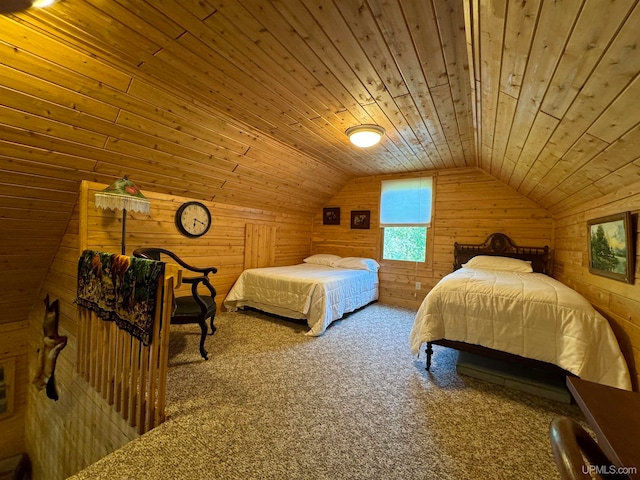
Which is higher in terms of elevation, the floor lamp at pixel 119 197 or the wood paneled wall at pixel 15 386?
the floor lamp at pixel 119 197

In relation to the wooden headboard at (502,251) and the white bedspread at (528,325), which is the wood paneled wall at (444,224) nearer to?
the wooden headboard at (502,251)

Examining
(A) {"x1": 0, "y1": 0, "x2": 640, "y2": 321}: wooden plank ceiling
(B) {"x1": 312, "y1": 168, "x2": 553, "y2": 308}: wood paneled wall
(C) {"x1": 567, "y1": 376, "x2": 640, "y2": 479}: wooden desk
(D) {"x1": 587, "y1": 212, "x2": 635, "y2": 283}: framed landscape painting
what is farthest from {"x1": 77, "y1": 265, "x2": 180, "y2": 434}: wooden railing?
(B) {"x1": 312, "y1": 168, "x2": 553, "y2": 308}: wood paneled wall

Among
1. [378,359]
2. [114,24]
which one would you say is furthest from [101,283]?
[378,359]

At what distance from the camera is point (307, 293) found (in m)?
3.37

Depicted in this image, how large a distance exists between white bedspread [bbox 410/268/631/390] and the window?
2.23 metres

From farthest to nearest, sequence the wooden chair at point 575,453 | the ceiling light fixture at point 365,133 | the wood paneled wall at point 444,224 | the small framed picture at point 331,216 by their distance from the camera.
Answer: the small framed picture at point 331,216
the wood paneled wall at point 444,224
the ceiling light fixture at point 365,133
the wooden chair at point 575,453

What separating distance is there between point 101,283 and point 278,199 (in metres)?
2.89

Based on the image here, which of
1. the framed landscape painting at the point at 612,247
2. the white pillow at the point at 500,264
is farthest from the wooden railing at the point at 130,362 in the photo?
the white pillow at the point at 500,264

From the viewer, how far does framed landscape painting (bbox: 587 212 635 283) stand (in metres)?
1.77

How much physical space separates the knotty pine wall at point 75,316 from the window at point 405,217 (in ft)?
8.35

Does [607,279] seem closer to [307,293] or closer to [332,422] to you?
[332,422]

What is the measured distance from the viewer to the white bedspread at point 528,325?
1804 millimetres

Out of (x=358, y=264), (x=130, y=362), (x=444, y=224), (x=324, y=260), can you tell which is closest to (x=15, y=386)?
(x=130, y=362)

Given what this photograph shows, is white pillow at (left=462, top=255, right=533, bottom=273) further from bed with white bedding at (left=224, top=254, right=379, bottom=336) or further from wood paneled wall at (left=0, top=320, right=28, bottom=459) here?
wood paneled wall at (left=0, top=320, right=28, bottom=459)
